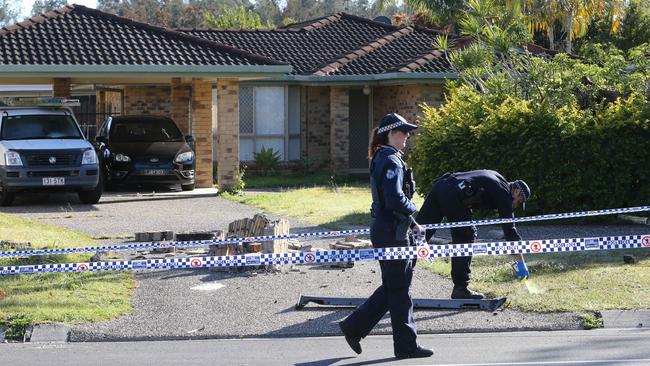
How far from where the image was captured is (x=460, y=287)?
1110 centimetres

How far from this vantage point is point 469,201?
10.9 meters

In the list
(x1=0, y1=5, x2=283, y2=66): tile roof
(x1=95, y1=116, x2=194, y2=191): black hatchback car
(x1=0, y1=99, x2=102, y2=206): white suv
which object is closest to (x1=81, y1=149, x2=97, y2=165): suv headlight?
(x1=0, y1=99, x2=102, y2=206): white suv

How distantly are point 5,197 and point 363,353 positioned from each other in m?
13.2

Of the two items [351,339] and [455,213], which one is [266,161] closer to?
[455,213]

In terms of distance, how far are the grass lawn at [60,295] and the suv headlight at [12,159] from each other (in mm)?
6221

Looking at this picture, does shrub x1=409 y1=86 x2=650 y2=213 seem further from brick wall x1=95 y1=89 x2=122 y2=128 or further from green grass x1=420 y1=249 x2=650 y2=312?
brick wall x1=95 y1=89 x2=122 y2=128

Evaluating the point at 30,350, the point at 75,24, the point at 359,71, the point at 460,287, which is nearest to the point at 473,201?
the point at 460,287

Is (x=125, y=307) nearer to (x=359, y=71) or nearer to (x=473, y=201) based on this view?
(x=473, y=201)

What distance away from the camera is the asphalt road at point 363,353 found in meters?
8.81

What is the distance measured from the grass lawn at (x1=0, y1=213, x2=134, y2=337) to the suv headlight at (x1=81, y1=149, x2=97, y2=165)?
6546 millimetres

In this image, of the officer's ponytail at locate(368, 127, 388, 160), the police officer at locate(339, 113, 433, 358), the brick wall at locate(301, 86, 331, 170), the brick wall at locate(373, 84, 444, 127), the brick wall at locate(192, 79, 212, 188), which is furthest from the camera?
the brick wall at locate(301, 86, 331, 170)

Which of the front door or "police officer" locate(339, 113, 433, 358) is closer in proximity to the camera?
"police officer" locate(339, 113, 433, 358)

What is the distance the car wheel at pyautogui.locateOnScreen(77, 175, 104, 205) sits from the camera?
70.8 feet

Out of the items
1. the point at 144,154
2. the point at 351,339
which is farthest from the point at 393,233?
the point at 144,154
